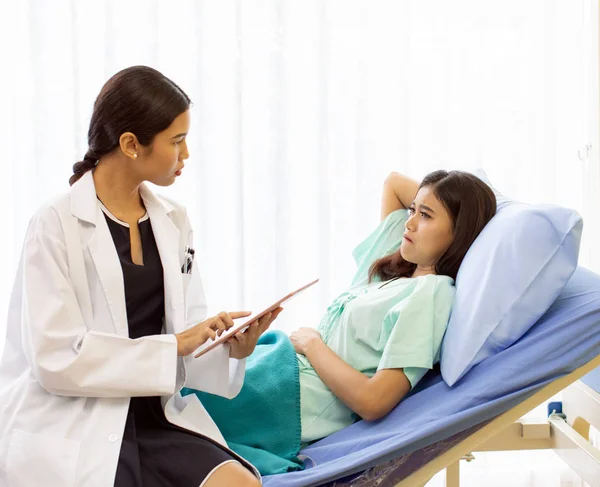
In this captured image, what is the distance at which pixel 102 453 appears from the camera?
50.6 inches

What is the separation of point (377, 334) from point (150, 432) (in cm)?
54

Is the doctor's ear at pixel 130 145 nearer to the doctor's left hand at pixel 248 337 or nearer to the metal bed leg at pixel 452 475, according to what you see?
the doctor's left hand at pixel 248 337

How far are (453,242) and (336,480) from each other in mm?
590

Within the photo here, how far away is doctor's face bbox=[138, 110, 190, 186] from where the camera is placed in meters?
1.43

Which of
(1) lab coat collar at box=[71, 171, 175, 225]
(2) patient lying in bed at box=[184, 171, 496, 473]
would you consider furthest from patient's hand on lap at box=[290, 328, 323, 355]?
(1) lab coat collar at box=[71, 171, 175, 225]

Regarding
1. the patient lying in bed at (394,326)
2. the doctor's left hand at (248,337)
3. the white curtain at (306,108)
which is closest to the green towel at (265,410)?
the patient lying in bed at (394,326)

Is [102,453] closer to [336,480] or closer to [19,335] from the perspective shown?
[19,335]

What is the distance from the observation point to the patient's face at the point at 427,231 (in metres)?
1.66

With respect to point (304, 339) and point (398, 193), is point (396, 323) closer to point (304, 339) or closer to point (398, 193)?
point (304, 339)

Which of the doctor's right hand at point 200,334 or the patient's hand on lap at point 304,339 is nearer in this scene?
the doctor's right hand at point 200,334

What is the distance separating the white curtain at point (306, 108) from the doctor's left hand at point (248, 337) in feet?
3.24

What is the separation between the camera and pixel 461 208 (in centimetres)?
165

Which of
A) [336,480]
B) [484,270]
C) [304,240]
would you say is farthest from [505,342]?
[304,240]

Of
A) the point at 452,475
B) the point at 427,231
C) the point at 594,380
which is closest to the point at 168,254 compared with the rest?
the point at 427,231
